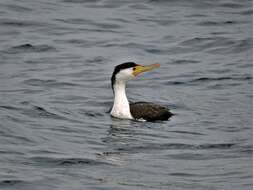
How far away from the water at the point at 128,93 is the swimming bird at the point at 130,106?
9.1 inches

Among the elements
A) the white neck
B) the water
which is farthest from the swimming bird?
the water

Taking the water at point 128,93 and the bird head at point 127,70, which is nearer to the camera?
the water at point 128,93

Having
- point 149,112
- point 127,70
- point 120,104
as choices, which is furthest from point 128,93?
point 149,112

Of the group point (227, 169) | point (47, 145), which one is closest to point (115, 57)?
point (47, 145)

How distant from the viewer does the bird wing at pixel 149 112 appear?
1848 centimetres

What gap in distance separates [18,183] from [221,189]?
278 cm

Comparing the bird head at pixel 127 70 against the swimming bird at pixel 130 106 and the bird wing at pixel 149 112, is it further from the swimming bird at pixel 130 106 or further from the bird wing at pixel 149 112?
the bird wing at pixel 149 112

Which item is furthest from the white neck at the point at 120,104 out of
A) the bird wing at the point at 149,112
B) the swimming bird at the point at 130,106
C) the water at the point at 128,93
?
the water at the point at 128,93

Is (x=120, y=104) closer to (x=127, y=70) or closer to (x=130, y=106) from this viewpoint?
(x=130, y=106)

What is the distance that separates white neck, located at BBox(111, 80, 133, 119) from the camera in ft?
61.9

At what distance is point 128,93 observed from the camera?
72.1ft

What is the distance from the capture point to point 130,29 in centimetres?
2909

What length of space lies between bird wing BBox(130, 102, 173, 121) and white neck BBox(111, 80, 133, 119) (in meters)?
0.13

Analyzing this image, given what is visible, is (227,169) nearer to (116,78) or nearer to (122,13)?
(116,78)
